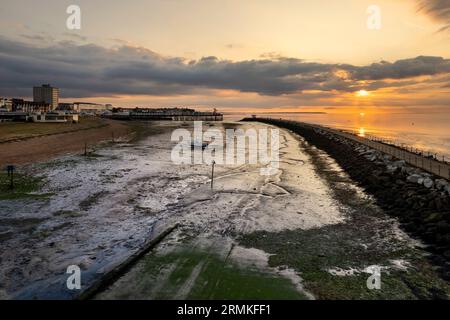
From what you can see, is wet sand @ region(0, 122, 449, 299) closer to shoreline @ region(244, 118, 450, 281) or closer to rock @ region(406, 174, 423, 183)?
shoreline @ region(244, 118, 450, 281)

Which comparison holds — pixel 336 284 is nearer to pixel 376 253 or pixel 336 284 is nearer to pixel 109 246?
pixel 376 253

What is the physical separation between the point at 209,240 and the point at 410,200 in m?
10.8

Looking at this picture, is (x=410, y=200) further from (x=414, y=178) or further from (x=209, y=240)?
(x=209, y=240)

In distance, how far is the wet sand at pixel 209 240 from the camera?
9.15 m

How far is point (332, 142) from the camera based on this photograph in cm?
4553

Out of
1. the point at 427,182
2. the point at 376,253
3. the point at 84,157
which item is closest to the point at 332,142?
the point at 427,182

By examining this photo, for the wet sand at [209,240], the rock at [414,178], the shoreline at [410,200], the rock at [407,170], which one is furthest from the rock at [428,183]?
the wet sand at [209,240]

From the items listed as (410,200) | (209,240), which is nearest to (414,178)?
(410,200)

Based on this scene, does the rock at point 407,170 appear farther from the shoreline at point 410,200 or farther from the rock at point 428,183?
the rock at point 428,183

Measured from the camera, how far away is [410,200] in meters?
16.9

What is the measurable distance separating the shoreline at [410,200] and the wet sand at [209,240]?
1.93 ft

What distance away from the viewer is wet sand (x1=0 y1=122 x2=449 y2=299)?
9148 millimetres

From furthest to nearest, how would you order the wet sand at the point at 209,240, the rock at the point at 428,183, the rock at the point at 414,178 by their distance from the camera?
the rock at the point at 414,178
the rock at the point at 428,183
the wet sand at the point at 209,240

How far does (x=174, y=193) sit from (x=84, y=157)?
1458 cm
